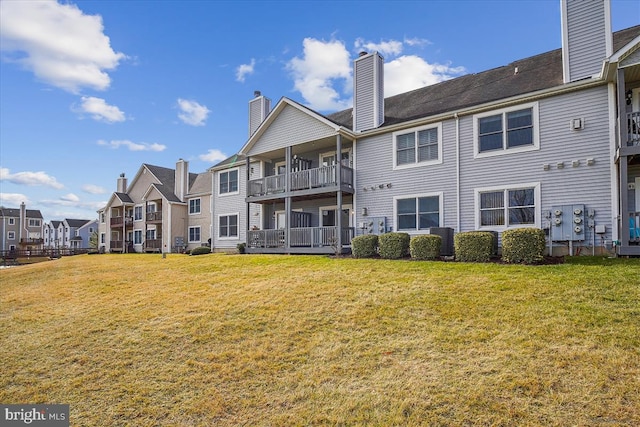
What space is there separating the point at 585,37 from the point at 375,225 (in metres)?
10.2

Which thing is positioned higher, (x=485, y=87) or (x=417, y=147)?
(x=485, y=87)

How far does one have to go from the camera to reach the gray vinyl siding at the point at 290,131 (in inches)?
736

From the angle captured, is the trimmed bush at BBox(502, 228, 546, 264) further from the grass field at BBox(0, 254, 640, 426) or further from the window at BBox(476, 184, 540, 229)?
the window at BBox(476, 184, 540, 229)

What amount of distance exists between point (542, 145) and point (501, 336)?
31.5ft

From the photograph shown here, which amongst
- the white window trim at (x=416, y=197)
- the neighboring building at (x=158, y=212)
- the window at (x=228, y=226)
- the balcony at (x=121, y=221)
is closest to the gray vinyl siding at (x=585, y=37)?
the white window trim at (x=416, y=197)

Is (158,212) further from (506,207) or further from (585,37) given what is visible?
(585,37)

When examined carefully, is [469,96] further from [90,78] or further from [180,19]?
[90,78]

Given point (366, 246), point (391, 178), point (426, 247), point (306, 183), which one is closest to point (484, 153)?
point (391, 178)

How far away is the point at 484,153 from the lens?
14258mm

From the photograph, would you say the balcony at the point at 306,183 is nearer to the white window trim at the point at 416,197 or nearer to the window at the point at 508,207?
the white window trim at the point at 416,197

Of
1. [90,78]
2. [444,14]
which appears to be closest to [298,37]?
[444,14]

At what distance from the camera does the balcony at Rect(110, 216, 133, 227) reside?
38.6m

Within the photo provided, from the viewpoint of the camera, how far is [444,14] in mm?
16000

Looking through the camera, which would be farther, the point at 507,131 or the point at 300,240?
the point at 300,240
